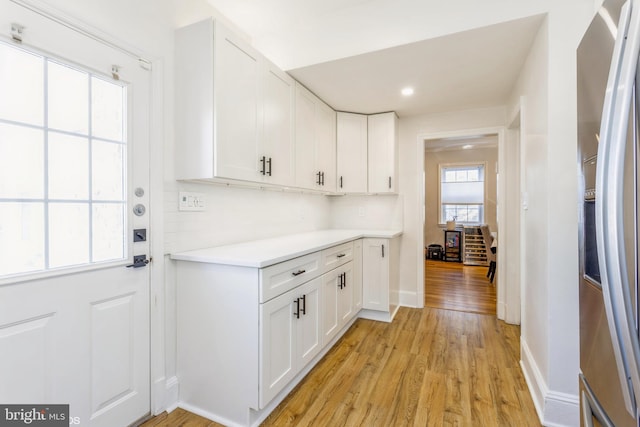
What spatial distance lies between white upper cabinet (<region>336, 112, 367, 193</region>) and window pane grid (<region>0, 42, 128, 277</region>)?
7.27 ft

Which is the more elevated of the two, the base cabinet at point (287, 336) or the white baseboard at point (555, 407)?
the base cabinet at point (287, 336)

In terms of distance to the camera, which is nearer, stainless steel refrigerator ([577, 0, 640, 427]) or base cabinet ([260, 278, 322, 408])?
stainless steel refrigerator ([577, 0, 640, 427])

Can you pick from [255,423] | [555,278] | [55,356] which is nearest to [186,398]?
[255,423]

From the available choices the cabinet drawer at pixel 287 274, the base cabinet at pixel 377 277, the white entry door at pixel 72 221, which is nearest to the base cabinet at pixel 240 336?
the cabinet drawer at pixel 287 274

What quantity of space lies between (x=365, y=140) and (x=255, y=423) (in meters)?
2.76

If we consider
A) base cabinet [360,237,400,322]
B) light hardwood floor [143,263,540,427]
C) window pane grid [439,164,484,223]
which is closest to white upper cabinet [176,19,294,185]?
light hardwood floor [143,263,540,427]

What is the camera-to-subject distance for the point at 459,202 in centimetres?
673

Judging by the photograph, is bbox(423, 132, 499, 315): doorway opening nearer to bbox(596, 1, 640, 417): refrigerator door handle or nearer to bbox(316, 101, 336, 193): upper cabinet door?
bbox(316, 101, 336, 193): upper cabinet door

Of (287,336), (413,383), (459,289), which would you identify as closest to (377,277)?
(413,383)

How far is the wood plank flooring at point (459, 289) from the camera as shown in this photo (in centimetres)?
352

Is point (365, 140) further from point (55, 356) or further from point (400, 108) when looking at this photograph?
point (55, 356)

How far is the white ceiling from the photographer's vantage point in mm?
1907

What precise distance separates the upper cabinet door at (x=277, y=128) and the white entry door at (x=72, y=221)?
0.74m

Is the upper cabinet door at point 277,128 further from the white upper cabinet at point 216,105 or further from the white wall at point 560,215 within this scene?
the white wall at point 560,215
